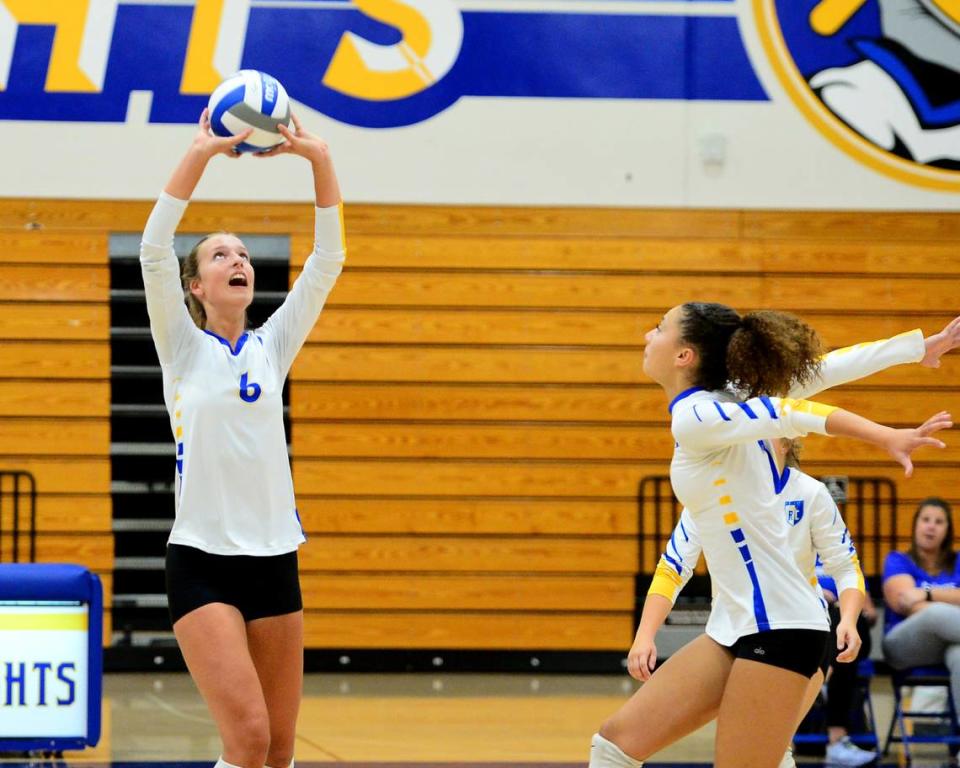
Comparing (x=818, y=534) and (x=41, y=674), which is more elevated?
(x=818, y=534)

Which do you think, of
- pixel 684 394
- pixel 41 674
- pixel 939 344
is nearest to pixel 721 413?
pixel 684 394

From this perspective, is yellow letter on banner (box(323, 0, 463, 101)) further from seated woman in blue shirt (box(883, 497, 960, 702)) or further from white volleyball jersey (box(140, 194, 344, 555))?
white volleyball jersey (box(140, 194, 344, 555))

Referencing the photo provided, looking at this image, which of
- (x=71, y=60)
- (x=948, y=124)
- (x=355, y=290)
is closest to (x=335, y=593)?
(x=355, y=290)

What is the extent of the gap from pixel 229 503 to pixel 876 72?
6942 mm

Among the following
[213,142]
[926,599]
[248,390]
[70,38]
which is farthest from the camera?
[70,38]

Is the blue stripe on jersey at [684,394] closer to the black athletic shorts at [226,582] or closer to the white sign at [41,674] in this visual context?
the black athletic shorts at [226,582]

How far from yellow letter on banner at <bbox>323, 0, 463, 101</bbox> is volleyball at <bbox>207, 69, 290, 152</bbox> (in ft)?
17.6

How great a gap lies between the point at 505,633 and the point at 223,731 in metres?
5.96

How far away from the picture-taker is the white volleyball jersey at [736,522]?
11.8 ft

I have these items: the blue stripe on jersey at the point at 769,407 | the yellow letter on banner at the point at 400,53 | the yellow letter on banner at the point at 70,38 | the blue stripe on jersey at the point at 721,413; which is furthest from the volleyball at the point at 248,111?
the yellow letter on banner at the point at 70,38

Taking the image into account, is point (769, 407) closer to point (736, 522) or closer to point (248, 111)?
point (736, 522)

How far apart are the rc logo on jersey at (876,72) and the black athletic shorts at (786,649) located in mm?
6632

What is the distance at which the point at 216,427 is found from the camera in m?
4.03

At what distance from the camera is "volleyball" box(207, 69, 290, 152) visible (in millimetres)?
4180
